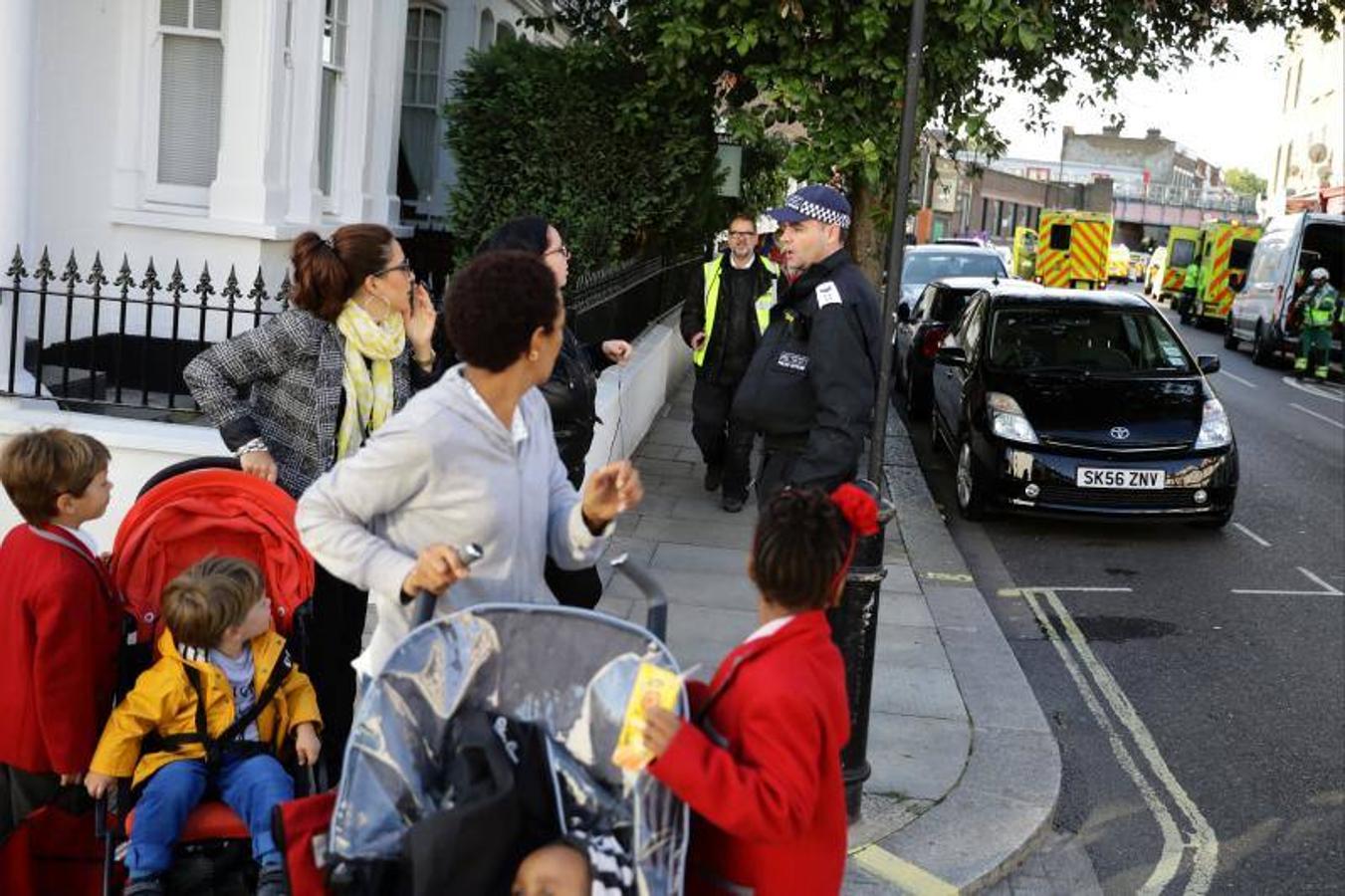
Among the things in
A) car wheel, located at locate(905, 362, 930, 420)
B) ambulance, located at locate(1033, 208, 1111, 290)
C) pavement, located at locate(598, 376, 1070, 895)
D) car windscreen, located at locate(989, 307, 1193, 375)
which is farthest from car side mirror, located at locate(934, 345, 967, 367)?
ambulance, located at locate(1033, 208, 1111, 290)

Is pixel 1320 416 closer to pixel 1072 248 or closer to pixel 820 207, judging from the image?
pixel 820 207

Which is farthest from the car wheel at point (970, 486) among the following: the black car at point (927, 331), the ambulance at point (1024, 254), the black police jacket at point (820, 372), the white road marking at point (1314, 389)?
the ambulance at point (1024, 254)

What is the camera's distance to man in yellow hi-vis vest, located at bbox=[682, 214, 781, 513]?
10.6 meters

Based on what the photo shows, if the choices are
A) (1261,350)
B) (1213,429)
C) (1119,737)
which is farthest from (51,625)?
(1261,350)

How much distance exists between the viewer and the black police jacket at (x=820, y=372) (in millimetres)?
5480

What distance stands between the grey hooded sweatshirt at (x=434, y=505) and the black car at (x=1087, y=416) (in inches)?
313

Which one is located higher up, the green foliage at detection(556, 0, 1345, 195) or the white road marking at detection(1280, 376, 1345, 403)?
the green foliage at detection(556, 0, 1345, 195)

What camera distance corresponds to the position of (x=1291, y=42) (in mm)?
14867

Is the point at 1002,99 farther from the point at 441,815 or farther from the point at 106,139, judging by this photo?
the point at 441,815

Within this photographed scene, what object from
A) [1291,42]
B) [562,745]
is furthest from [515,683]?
[1291,42]

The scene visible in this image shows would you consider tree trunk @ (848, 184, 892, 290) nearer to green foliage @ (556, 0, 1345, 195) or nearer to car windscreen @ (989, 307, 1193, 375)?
green foliage @ (556, 0, 1345, 195)

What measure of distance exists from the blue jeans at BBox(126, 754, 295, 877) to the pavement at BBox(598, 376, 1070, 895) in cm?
191

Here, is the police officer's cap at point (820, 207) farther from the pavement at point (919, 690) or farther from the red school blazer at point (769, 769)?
the red school blazer at point (769, 769)

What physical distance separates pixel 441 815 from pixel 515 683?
12.6 inches
